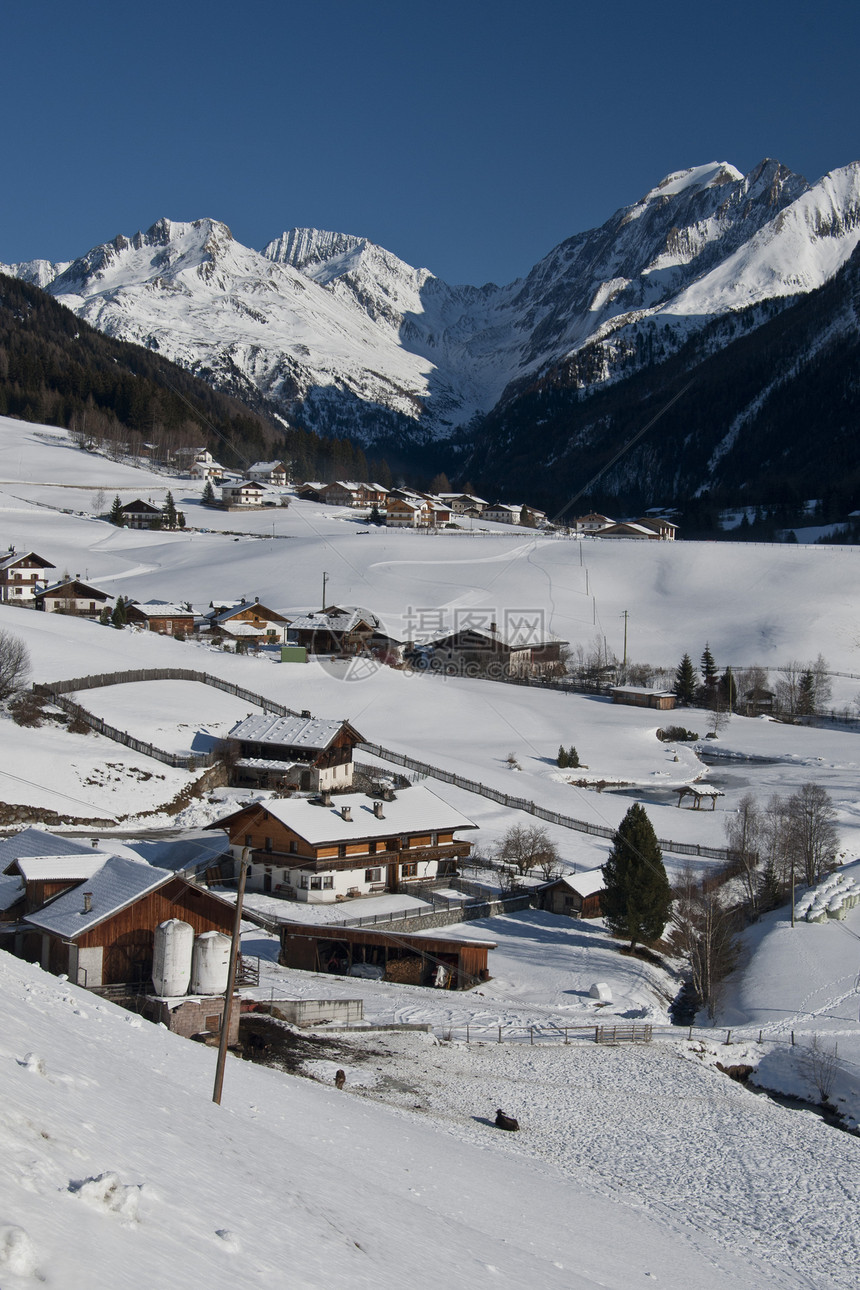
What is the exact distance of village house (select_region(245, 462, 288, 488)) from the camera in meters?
160

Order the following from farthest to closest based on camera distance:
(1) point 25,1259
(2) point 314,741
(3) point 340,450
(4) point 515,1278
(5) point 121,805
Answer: (3) point 340,450
(2) point 314,741
(5) point 121,805
(4) point 515,1278
(1) point 25,1259

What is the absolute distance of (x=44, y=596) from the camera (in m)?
74.7

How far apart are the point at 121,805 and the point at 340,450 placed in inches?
6353

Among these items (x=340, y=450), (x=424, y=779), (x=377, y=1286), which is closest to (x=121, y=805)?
(x=424, y=779)

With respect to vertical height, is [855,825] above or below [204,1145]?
below

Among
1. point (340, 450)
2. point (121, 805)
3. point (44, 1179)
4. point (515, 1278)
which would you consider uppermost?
point (340, 450)

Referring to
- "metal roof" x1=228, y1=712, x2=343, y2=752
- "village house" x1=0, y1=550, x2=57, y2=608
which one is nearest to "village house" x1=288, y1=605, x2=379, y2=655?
"village house" x1=0, y1=550, x2=57, y2=608

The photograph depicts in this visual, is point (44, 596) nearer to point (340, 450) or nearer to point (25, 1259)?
point (25, 1259)

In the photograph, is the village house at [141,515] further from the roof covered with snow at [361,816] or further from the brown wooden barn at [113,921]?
the brown wooden barn at [113,921]

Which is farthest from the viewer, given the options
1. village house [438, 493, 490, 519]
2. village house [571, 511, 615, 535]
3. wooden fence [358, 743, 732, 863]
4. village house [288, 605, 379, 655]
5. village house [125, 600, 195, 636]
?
village house [438, 493, 490, 519]

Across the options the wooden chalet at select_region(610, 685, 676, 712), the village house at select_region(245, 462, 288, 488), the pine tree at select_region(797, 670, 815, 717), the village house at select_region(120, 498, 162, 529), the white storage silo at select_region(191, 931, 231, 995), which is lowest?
the white storage silo at select_region(191, 931, 231, 995)

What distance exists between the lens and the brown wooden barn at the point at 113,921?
20.7 m

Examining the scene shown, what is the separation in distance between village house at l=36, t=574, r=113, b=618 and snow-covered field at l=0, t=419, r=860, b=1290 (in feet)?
27.8

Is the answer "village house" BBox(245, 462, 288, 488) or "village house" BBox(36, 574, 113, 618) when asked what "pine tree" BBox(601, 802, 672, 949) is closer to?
"village house" BBox(36, 574, 113, 618)
